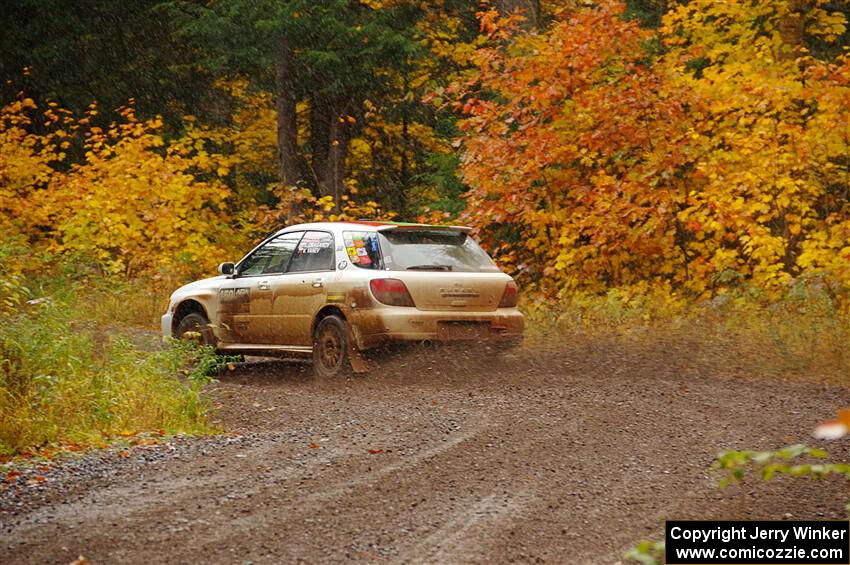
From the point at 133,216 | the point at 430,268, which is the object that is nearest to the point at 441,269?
the point at 430,268

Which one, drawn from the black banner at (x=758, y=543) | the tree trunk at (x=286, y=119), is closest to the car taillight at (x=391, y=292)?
the black banner at (x=758, y=543)

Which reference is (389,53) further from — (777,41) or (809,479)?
(809,479)

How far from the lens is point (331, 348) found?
39.7 feet

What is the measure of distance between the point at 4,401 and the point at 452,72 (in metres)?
21.3

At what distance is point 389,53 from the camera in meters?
25.8

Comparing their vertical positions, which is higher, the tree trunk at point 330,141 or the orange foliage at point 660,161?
the tree trunk at point 330,141

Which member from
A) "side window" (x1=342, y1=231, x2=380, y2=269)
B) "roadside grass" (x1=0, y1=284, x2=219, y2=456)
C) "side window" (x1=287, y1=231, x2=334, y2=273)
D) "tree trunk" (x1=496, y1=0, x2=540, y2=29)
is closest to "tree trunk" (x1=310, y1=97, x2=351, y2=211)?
"tree trunk" (x1=496, y1=0, x2=540, y2=29)

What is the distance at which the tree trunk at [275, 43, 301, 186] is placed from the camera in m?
26.7

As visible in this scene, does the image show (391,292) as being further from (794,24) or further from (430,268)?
(794,24)

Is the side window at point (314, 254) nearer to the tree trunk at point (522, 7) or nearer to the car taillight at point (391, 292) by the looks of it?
the car taillight at point (391, 292)

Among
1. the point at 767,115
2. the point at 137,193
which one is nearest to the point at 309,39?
the point at 137,193

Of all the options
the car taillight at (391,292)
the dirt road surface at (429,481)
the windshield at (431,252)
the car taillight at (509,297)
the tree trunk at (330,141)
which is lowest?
the dirt road surface at (429,481)

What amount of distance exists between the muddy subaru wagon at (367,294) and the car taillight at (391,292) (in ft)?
0.03

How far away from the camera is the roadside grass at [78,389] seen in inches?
Answer: 330
